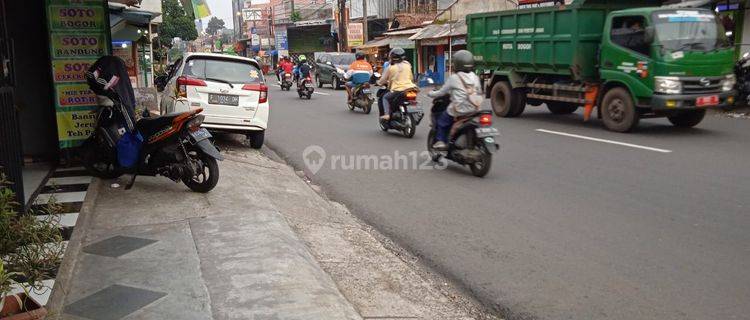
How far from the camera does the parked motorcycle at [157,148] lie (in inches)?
258

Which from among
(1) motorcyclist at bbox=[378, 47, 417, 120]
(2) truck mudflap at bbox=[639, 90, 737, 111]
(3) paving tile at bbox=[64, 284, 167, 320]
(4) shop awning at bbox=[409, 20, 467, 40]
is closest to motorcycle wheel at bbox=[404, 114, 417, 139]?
(1) motorcyclist at bbox=[378, 47, 417, 120]

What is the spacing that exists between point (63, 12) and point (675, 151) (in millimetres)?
8938

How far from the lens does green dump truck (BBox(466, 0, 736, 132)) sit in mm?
11391

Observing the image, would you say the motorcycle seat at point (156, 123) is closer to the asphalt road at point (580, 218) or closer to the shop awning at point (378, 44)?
the asphalt road at point (580, 218)

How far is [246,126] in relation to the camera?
10398 mm

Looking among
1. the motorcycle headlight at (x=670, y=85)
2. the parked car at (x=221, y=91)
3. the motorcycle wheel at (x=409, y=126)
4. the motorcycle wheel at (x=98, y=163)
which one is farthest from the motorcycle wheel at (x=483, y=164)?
→ the motorcycle headlight at (x=670, y=85)

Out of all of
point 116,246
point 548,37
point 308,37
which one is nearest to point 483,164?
point 116,246

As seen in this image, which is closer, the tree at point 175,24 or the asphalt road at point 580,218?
the asphalt road at point 580,218

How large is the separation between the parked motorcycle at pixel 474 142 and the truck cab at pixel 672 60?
4679mm

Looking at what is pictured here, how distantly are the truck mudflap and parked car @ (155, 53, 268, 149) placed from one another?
7.01 meters

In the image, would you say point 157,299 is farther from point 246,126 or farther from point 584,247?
point 246,126

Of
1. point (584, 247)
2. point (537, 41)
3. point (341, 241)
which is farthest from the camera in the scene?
point (537, 41)

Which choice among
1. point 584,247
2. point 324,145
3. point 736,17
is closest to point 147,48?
point 324,145

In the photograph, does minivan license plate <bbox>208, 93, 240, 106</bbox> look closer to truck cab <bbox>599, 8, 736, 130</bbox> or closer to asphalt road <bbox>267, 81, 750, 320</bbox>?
asphalt road <bbox>267, 81, 750, 320</bbox>
